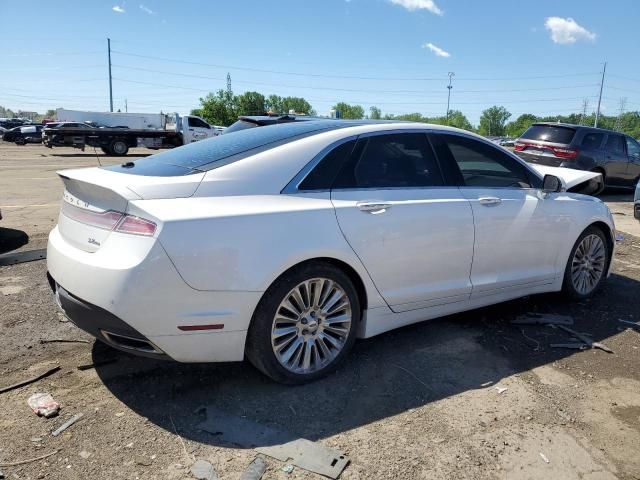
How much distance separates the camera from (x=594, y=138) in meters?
12.8

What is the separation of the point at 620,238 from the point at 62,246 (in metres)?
7.41

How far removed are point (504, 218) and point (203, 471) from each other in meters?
2.84

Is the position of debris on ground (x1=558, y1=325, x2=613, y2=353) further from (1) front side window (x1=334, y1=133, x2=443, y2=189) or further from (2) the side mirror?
(1) front side window (x1=334, y1=133, x2=443, y2=189)

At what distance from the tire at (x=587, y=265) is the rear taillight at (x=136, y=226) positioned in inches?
147

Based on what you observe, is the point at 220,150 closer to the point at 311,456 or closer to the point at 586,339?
the point at 311,456

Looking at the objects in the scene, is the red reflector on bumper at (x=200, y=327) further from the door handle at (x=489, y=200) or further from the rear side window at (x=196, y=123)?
the rear side window at (x=196, y=123)

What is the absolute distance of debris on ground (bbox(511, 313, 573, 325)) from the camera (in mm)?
4438

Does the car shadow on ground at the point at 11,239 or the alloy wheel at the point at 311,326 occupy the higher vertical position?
the alloy wheel at the point at 311,326

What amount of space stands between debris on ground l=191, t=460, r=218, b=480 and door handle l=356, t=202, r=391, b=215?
67.3 inches

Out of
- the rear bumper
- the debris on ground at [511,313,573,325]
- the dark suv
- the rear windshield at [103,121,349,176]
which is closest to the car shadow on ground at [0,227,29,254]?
the rear windshield at [103,121,349,176]

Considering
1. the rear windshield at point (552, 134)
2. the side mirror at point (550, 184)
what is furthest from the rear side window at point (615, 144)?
the side mirror at point (550, 184)

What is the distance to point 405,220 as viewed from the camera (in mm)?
3459

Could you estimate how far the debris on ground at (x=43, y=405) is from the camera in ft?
9.32

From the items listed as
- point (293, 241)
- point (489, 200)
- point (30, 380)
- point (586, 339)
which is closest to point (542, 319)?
point (586, 339)
